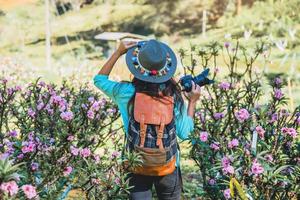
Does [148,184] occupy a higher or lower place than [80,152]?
lower

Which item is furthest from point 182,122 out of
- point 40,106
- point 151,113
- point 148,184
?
point 40,106

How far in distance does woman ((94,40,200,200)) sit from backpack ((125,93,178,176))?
0.04 metres

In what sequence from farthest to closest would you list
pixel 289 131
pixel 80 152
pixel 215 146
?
pixel 215 146 < pixel 289 131 < pixel 80 152

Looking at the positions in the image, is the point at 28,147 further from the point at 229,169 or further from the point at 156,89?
the point at 229,169

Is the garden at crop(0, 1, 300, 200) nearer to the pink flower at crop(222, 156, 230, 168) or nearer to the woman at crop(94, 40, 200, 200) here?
the pink flower at crop(222, 156, 230, 168)

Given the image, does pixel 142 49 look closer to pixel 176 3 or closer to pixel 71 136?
pixel 71 136

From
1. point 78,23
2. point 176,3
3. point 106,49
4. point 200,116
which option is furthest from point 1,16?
point 200,116

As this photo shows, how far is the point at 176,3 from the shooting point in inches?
849

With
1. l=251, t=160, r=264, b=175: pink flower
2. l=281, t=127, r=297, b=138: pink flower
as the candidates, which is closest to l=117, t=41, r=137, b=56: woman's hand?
l=251, t=160, r=264, b=175: pink flower

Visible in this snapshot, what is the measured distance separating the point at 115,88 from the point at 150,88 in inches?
7.5

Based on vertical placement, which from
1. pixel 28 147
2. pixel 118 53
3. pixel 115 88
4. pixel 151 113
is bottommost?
pixel 28 147

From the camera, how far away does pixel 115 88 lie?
2.60 meters

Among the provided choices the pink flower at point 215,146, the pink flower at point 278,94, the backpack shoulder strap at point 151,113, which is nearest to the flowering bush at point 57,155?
the backpack shoulder strap at point 151,113

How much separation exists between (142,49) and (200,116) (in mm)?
1410
